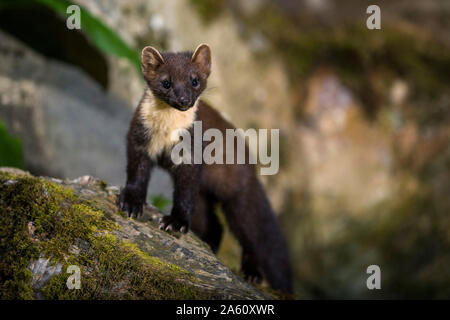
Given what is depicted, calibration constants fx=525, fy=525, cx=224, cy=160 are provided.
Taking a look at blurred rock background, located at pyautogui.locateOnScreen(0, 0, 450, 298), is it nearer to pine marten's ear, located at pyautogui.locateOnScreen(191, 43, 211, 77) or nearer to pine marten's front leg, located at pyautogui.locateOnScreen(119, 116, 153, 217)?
pine marten's ear, located at pyautogui.locateOnScreen(191, 43, 211, 77)

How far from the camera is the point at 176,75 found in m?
3.48

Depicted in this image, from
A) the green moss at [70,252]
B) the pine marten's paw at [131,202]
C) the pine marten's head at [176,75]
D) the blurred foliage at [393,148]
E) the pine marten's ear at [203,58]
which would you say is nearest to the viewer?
the green moss at [70,252]

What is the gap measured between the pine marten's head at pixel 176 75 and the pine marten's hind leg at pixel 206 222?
3.69ft

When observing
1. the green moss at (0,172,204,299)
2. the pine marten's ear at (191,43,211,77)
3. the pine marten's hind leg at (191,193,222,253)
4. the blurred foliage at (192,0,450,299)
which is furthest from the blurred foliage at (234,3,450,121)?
the green moss at (0,172,204,299)

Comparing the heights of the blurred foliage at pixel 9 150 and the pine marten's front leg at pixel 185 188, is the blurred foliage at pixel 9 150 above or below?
above

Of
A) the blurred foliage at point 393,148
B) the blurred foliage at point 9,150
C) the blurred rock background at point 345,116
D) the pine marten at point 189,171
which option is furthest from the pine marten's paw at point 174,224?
the blurred foliage at point 393,148

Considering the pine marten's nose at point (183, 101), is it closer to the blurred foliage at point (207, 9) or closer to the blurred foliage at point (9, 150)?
the blurred foliage at point (9, 150)

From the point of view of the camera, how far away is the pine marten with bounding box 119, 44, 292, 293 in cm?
346

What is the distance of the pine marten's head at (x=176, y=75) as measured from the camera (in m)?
3.41

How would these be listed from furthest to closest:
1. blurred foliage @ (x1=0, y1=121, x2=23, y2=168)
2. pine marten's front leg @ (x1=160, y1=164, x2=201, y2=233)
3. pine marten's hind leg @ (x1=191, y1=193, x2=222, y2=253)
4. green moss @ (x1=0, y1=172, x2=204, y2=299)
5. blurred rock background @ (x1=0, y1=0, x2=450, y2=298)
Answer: blurred rock background @ (x1=0, y1=0, x2=450, y2=298), pine marten's hind leg @ (x1=191, y1=193, x2=222, y2=253), blurred foliage @ (x1=0, y1=121, x2=23, y2=168), pine marten's front leg @ (x1=160, y1=164, x2=201, y2=233), green moss @ (x1=0, y1=172, x2=204, y2=299)

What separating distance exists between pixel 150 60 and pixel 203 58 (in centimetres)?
38

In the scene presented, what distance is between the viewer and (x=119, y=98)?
660cm

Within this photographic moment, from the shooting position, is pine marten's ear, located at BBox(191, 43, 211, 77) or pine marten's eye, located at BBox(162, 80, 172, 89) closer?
pine marten's eye, located at BBox(162, 80, 172, 89)
